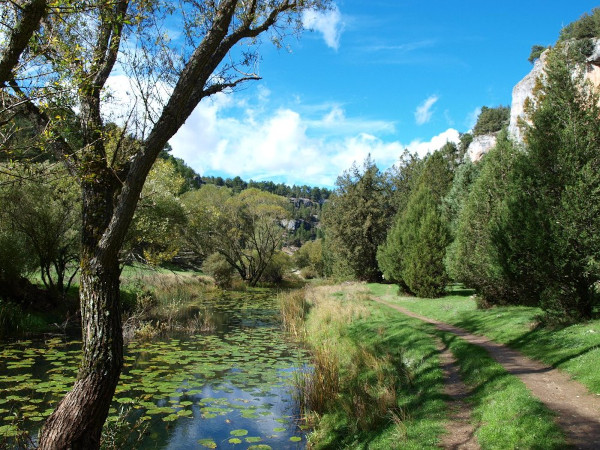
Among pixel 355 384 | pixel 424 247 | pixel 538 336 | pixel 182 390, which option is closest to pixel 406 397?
pixel 355 384

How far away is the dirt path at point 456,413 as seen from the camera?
6.30 metres

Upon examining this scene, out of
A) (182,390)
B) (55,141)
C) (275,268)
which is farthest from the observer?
(275,268)

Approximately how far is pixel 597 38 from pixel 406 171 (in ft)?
92.8

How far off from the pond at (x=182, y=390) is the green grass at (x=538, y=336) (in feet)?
19.3

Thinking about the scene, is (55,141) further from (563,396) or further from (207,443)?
(563,396)

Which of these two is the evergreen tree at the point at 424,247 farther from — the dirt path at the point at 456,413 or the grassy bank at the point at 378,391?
the dirt path at the point at 456,413

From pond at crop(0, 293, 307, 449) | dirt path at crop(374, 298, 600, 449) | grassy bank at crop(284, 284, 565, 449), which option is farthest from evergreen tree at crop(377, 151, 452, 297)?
dirt path at crop(374, 298, 600, 449)

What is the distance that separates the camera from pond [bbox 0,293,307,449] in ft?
25.8

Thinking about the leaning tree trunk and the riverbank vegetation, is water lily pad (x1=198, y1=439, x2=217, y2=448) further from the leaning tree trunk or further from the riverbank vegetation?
the riverbank vegetation

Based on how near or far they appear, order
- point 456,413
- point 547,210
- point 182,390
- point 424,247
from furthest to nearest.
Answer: point 424,247, point 547,210, point 182,390, point 456,413

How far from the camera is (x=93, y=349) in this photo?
464cm

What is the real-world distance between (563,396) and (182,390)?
28.2 ft

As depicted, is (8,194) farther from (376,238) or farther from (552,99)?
(376,238)

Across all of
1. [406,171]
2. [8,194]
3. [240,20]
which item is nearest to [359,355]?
[240,20]
